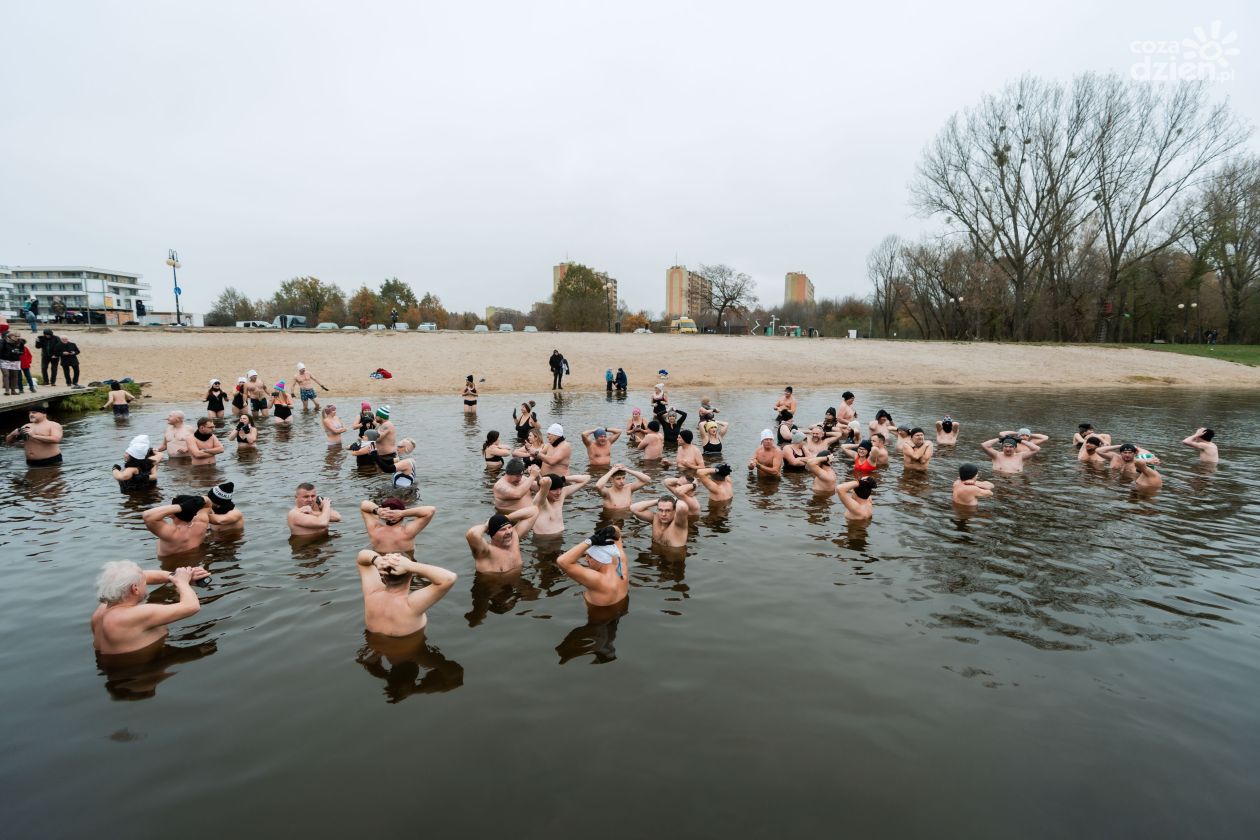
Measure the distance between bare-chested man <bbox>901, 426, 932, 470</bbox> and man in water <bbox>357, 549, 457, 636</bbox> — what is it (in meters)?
11.2

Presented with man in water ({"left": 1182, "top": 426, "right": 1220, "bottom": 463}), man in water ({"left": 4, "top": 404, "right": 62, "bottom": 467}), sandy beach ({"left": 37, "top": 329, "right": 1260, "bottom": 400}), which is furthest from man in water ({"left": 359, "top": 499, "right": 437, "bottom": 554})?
sandy beach ({"left": 37, "top": 329, "right": 1260, "bottom": 400})

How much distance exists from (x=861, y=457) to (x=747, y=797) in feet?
33.6

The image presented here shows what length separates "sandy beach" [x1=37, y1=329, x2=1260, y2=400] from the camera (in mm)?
30812

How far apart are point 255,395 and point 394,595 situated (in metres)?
18.6

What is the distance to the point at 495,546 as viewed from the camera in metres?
7.73

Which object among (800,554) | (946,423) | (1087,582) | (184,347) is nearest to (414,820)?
(800,554)

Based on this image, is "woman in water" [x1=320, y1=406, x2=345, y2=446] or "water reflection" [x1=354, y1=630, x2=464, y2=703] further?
"woman in water" [x1=320, y1=406, x2=345, y2=446]

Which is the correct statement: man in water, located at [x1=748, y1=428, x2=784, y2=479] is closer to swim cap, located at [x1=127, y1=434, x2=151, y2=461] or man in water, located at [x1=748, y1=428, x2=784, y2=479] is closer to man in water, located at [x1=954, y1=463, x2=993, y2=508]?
man in water, located at [x1=954, y1=463, x2=993, y2=508]

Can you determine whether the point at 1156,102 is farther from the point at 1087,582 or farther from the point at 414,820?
the point at 414,820

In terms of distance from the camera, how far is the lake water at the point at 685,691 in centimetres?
433

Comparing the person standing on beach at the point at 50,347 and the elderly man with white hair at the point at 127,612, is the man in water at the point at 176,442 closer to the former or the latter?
the elderly man with white hair at the point at 127,612

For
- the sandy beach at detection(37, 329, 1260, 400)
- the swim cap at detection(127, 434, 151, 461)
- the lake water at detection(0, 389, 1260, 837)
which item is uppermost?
the sandy beach at detection(37, 329, 1260, 400)

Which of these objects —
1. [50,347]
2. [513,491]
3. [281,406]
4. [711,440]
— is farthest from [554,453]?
[50,347]

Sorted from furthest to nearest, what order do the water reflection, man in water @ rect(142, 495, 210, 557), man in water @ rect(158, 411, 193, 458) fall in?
1. man in water @ rect(158, 411, 193, 458)
2. man in water @ rect(142, 495, 210, 557)
3. the water reflection
